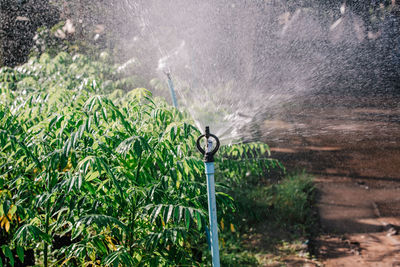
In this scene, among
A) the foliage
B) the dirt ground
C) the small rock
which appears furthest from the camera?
the small rock

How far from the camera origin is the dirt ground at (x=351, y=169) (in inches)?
147

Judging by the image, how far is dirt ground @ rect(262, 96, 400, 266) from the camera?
374 centimetres

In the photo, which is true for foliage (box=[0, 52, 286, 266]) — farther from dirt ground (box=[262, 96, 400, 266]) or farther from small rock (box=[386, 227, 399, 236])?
small rock (box=[386, 227, 399, 236])

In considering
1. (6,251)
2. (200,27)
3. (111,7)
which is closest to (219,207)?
(6,251)

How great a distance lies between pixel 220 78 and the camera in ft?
10.2

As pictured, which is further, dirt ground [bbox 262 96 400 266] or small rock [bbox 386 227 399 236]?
small rock [bbox 386 227 399 236]

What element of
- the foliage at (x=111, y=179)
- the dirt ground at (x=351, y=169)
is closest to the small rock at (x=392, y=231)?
the dirt ground at (x=351, y=169)

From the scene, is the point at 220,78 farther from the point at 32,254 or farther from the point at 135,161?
the point at 32,254

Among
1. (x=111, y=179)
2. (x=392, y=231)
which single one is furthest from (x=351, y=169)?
(x=111, y=179)

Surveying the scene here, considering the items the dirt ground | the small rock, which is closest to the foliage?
the dirt ground

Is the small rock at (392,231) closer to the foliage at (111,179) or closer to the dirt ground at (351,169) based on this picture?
the dirt ground at (351,169)

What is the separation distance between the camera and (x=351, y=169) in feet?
18.1

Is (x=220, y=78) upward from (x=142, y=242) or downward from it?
upward

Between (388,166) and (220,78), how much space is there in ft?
11.6
